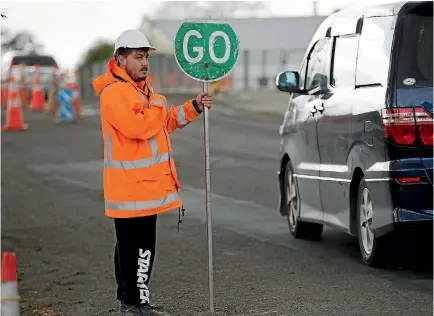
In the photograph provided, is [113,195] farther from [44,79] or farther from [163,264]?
[44,79]

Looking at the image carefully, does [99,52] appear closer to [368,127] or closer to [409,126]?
[368,127]

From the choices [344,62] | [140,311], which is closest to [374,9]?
[344,62]

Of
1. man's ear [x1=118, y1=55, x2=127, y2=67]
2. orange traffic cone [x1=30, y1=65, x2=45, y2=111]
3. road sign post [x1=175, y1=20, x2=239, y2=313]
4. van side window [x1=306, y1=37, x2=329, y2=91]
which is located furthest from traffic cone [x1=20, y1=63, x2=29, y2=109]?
man's ear [x1=118, y1=55, x2=127, y2=67]

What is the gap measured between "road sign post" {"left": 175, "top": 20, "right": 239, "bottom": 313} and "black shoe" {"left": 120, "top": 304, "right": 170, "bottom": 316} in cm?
79

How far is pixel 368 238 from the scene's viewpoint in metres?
9.79

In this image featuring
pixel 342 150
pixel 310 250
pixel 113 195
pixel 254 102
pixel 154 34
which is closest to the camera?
pixel 113 195

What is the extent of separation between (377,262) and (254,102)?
111 ft

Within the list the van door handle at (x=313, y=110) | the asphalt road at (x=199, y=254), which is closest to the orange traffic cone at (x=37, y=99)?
the asphalt road at (x=199, y=254)

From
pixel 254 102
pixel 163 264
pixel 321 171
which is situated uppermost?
pixel 321 171

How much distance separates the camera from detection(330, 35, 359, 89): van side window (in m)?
10.1

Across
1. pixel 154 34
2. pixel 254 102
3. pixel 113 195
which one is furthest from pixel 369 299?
pixel 154 34

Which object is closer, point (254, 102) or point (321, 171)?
point (321, 171)

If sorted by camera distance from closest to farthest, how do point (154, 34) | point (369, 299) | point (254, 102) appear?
1. point (369, 299)
2. point (254, 102)
3. point (154, 34)

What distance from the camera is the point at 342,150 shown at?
10180mm
